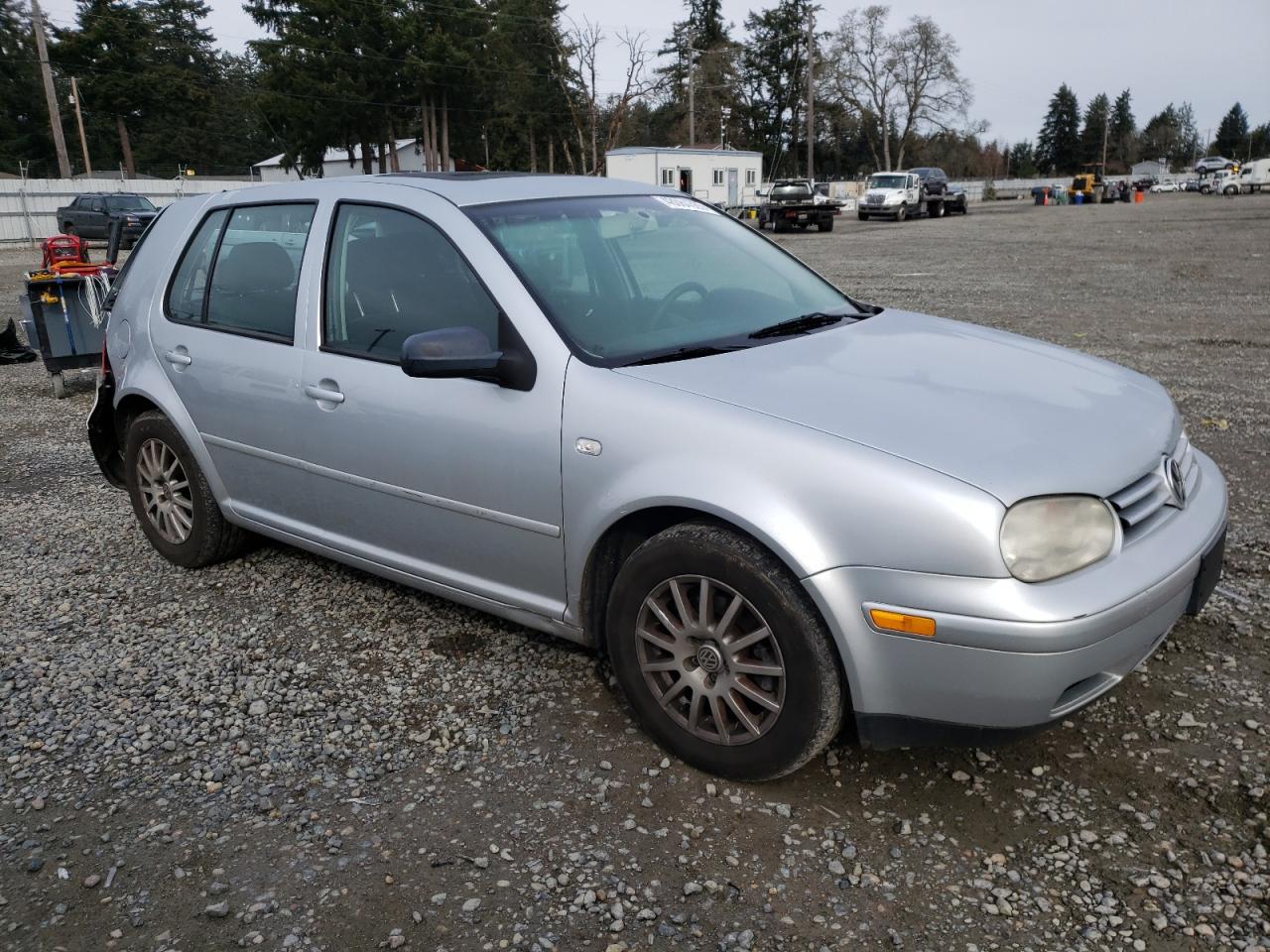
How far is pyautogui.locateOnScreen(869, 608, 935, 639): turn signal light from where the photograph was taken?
250 cm

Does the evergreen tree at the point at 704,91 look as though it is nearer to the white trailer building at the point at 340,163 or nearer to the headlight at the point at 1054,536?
the white trailer building at the point at 340,163

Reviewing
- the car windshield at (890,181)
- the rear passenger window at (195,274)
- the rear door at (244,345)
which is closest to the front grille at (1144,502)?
the rear door at (244,345)

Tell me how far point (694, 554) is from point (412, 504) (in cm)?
120

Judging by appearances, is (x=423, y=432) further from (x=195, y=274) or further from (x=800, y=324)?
(x=195, y=274)

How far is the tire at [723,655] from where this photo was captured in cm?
268

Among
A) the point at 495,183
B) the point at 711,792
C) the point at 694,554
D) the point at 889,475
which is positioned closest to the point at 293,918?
the point at 711,792

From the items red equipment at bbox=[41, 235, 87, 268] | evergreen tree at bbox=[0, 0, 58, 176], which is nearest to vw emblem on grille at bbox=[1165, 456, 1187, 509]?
red equipment at bbox=[41, 235, 87, 268]

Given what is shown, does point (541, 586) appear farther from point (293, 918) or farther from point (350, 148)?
point (350, 148)

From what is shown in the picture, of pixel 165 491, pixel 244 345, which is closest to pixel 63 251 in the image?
pixel 165 491

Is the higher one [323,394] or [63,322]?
[323,394]

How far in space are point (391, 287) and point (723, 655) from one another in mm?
1833

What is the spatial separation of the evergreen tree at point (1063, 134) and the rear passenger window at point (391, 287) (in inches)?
5185

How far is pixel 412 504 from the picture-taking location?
140 inches

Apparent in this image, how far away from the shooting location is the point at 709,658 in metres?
2.88
